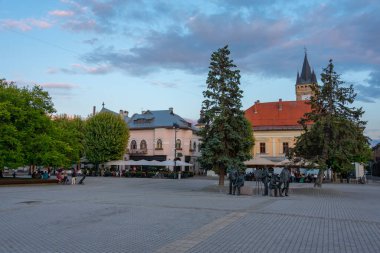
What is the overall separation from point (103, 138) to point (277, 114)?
32.5 metres

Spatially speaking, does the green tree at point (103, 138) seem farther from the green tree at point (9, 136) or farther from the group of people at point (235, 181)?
the group of people at point (235, 181)

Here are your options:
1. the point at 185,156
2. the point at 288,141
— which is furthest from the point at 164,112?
the point at 288,141

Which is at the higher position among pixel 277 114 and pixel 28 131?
pixel 277 114

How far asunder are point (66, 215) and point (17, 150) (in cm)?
2012

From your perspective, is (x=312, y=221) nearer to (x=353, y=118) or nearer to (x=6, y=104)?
(x=353, y=118)

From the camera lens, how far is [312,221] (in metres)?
12.5

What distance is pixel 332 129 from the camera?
26.4 metres

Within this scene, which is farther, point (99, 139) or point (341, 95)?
point (99, 139)

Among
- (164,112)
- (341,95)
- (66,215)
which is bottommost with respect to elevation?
(66,215)

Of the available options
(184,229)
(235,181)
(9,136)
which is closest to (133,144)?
(9,136)

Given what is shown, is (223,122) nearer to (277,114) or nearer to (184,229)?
(184,229)

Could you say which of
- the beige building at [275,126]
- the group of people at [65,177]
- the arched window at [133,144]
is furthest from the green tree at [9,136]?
the beige building at [275,126]

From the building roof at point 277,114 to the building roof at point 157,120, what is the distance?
1268 centimetres

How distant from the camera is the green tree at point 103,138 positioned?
194 ft
